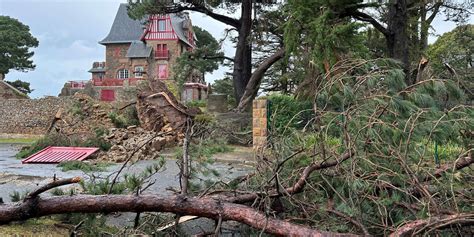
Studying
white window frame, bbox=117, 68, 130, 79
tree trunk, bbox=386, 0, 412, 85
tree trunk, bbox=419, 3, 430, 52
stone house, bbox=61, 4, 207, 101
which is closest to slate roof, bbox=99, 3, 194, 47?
stone house, bbox=61, 4, 207, 101

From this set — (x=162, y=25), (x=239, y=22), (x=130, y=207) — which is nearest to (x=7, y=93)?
(x=162, y=25)

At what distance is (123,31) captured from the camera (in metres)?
43.7

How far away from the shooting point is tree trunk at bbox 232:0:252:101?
746 inches

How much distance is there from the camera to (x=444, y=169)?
329 centimetres

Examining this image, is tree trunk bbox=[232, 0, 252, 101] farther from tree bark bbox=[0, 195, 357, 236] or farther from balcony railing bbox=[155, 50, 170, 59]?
balcony railing bbox=[155, 50, 170, 59]

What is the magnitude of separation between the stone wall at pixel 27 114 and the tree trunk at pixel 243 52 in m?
11.5

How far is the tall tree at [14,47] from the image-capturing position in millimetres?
40272

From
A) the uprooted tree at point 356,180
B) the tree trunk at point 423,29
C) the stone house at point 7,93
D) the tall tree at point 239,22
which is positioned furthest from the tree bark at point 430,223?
the stone house at point 7,93

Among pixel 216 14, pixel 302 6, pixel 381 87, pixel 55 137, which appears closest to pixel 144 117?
pixel 55 137

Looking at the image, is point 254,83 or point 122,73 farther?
point 122,73

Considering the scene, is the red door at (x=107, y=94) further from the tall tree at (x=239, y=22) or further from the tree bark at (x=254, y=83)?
the tree bark at (x=254, y=83)

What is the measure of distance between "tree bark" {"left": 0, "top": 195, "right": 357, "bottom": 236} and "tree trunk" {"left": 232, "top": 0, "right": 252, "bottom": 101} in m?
16.0

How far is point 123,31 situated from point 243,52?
2764 cm

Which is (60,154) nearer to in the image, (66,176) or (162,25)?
(66,176)
